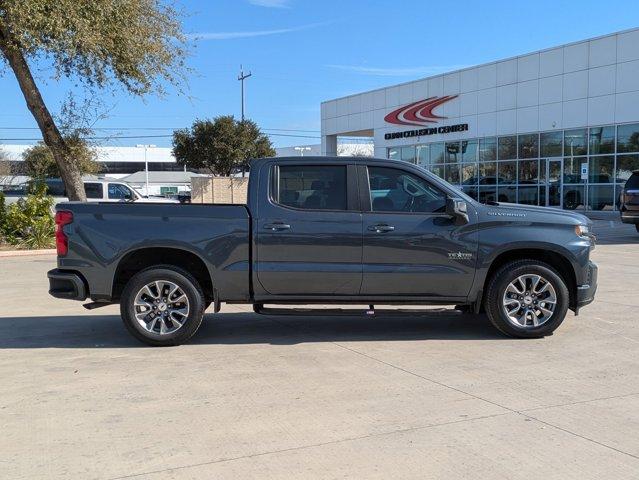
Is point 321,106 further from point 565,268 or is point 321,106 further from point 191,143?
point 565,268

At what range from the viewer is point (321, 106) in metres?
44.5

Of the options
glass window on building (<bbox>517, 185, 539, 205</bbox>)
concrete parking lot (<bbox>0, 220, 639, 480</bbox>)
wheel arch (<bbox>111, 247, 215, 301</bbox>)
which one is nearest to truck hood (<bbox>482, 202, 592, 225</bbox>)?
concrete parking lot (<bbox>0, 220, 639, 480</bbox>)

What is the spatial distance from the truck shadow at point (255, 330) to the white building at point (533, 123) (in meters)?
22.2

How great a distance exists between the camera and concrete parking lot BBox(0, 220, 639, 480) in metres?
3.82

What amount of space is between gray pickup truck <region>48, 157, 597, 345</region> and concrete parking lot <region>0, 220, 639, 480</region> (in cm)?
49

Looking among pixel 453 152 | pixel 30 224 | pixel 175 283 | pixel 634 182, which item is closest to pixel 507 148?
pixel 453 152

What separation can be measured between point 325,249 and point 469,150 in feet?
96.2

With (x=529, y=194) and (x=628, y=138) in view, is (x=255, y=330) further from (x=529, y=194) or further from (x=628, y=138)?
(x=529, y=194)

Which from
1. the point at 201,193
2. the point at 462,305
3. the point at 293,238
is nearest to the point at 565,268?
the point at 462,305

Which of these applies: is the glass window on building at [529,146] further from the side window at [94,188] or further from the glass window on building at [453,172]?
the side window at [94,188]

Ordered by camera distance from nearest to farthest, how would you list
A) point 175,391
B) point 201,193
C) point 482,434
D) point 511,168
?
point 482,434, point 175,391, point 511,168, point 201,193

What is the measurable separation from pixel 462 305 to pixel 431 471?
334 centimetres

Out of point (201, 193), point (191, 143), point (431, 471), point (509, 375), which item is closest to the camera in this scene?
point (431, 471)

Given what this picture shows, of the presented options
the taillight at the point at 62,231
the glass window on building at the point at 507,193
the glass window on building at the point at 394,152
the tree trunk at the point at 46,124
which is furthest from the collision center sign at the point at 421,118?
the taillight at the point at 62,231
